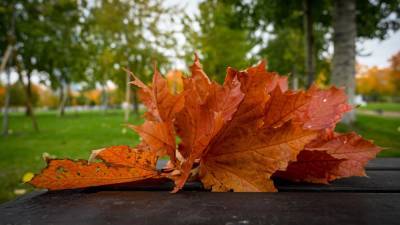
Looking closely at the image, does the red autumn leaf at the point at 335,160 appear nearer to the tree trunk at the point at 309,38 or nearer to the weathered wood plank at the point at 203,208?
the weathered wood plank at the point at 203,208

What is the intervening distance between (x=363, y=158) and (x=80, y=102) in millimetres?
74020

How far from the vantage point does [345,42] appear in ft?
19.1

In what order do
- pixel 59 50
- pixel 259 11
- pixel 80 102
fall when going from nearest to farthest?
pixel 259 11
pixel 59 50
pixel 80 102

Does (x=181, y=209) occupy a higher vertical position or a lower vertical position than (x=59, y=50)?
lower

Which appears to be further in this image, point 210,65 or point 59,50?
point 210,65

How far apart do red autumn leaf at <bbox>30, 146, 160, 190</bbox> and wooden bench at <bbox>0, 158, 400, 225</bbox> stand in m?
0.04

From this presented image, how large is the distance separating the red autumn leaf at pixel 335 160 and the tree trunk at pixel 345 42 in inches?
228

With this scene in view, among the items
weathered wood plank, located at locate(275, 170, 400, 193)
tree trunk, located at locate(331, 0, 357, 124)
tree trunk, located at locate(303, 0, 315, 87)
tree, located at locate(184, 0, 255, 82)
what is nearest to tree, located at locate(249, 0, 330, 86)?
tree trunk, located at locate(303, 0, 315, 87)

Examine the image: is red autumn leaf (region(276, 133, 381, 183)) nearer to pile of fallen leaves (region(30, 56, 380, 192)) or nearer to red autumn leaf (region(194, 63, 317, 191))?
pile of fallen leaves (region(30, 56, 380, 192))

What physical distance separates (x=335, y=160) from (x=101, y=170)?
490 millimetres

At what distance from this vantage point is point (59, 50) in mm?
10117

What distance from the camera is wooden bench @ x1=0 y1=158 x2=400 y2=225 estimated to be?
18.4 inches

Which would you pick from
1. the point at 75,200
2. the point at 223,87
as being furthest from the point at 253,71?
the point at 75,200

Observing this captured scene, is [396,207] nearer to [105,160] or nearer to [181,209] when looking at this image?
[181,209]
